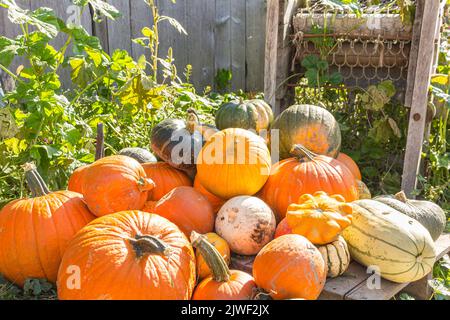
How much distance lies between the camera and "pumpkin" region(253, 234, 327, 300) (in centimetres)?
193

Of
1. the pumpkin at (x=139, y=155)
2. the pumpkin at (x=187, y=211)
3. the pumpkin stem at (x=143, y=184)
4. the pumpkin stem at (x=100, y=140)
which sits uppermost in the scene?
the pumpkin stem at (x=100, y=140)

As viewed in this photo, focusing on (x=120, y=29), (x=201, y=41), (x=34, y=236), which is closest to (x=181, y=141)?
(x=34, y=236)

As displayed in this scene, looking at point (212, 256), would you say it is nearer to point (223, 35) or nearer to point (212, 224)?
point (212, 224)

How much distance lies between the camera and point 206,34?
19.4ft

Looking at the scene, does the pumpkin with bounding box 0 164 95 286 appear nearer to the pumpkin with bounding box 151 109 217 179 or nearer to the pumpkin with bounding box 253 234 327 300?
the pumpkin with bounding box 151 109 217 179

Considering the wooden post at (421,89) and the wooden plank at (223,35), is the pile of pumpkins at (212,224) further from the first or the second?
the wooden plank at (223,35)

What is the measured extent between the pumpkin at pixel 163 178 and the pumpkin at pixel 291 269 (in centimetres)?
82

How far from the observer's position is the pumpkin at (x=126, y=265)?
1.88 metres

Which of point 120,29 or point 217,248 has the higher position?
point 120,29

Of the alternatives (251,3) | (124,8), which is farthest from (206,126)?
(251,3)

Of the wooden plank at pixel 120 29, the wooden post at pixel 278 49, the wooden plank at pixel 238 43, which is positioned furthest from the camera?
the wooden plank at pixel 238 43

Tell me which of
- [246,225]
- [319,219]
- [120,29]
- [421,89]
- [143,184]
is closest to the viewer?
[319,219]

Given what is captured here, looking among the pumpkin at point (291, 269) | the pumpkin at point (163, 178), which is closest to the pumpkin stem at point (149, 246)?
the pumpkin at point (291, 269)

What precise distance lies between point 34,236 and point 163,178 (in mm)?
734
